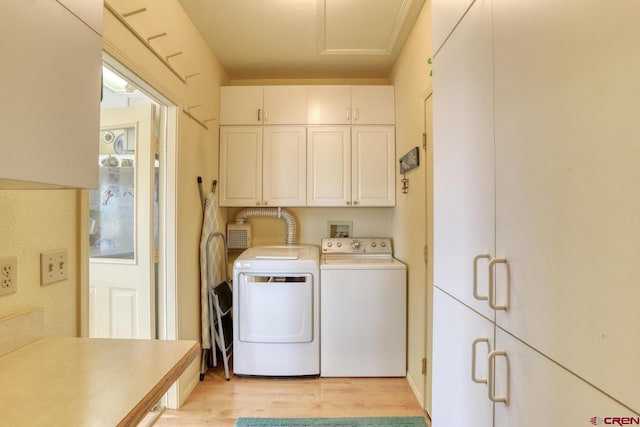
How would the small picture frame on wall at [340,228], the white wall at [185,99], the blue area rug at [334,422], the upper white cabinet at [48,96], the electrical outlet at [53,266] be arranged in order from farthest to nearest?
the small picture frame on wall at [340,228] → the blue area rug at [334,422] → the white wall at [185,99] → the electrical outlet at [53,266] → the upper white cabinet at [48,96]

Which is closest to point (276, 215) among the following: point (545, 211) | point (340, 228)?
point (340, 228)

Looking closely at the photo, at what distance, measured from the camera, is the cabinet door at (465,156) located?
2.61 feet

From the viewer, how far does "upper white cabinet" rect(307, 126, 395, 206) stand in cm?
270

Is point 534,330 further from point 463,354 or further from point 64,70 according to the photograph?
point 64,70

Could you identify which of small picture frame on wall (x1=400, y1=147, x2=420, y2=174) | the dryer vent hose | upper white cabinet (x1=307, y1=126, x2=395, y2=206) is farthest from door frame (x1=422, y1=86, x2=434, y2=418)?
the dryer vent hose

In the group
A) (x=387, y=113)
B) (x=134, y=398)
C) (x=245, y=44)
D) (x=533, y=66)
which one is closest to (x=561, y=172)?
(x=533, y=66)

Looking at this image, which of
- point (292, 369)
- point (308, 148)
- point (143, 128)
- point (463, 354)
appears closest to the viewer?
point (463, 354)

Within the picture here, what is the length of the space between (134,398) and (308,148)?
2.32 meters

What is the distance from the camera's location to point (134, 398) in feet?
2.22

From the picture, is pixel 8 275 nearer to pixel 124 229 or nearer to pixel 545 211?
pixel 124 229

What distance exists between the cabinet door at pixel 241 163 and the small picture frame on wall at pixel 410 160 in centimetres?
132

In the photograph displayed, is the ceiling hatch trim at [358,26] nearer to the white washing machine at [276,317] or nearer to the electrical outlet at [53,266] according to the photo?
the white washing machine at [276,317]

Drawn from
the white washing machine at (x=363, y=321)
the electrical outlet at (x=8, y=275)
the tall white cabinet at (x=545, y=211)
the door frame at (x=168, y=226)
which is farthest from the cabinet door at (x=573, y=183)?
the door frame at (x=168, y=226)

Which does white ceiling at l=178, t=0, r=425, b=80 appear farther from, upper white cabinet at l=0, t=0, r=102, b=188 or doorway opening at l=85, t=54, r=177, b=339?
upper white cabinet at l=0, t=0, r=102, b=188
